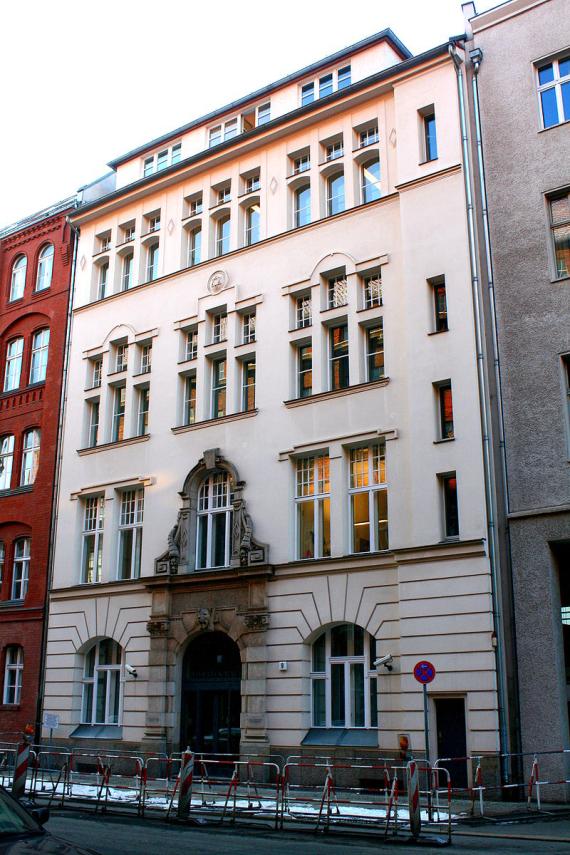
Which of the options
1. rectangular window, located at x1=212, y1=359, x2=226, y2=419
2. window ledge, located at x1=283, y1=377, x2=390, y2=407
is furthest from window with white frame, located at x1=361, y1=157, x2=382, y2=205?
rectangular window, located at x1=212, y1=359, x2=226, y2=419

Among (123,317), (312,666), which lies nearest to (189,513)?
(312,666)

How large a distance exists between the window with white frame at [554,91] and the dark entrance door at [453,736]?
16.4 meters

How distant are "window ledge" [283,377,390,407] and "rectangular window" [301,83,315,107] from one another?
38.2 feet

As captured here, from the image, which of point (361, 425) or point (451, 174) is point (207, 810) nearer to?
point (361, 425)

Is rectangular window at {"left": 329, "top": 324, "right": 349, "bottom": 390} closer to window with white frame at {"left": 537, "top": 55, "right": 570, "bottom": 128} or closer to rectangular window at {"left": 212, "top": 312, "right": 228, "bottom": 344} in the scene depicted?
rectangular window at {"left": 212, "top": 312, "right": 228, "bottom": 344}

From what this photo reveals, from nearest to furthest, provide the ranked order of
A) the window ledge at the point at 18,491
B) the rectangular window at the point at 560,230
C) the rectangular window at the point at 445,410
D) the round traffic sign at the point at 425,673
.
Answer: the round traffic sign at the point at 425,673 < the rectangular window at the point at 560,230 < the rectangular window at the point at 445,410 < the window ledge at the point at 18,491

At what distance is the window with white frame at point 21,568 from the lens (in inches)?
1437

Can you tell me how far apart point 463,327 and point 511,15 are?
10063 mm

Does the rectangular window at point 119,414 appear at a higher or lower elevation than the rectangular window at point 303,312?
lower

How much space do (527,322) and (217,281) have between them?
478 inches

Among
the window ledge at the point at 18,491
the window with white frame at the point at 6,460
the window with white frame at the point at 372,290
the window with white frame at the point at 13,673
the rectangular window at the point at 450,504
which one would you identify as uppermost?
the window with white frame at the point at 372,290

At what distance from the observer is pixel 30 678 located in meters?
34.1

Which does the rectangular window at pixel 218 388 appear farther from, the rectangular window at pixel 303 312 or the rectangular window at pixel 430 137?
the rectangular window at pixel 430 137

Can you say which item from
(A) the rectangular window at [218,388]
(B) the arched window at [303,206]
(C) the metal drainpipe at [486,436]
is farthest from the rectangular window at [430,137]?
(A) the rectangular window at [218,388]
